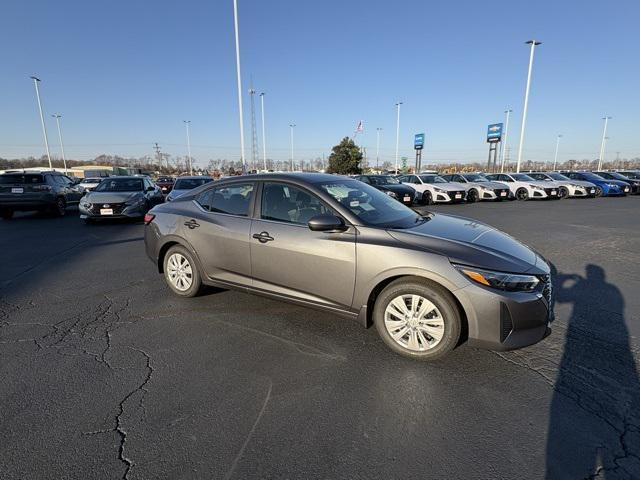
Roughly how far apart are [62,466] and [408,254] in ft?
8.86

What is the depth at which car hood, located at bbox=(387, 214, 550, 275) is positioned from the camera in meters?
2.92

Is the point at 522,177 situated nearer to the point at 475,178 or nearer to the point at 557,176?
the point at 557,176

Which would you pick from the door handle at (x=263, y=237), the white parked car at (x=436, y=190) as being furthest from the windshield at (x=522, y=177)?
the door handle at (x=263, y=237)

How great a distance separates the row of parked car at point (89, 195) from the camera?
35.8 ft

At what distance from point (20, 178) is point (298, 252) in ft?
45.3

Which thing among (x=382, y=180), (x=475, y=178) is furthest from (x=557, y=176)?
(x=382, y=180)

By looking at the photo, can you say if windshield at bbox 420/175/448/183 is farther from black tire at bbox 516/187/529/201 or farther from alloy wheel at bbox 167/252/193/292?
alloy wheel at bbox 167/252/193/292

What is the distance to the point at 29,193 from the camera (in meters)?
12.5

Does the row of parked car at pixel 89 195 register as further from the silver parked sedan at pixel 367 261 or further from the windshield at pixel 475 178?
the windshield at pixel 475 178

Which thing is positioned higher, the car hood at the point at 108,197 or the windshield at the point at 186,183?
the windshield at the point at 186,183

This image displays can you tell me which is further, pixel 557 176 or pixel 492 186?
pixel 557 176

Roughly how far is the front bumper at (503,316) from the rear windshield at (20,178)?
15027 mm

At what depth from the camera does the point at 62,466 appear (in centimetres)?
205

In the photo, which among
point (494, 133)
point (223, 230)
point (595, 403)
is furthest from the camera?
point (494, 133)
